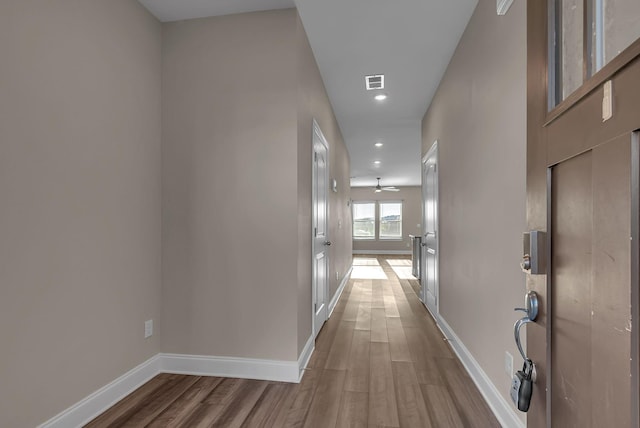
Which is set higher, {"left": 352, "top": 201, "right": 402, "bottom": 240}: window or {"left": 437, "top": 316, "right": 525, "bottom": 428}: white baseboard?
{"left": 352, "top": 201, "right": 402, "bottom": 240}: window

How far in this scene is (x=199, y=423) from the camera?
75.4 inches

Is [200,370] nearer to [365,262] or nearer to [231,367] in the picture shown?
[231,367]

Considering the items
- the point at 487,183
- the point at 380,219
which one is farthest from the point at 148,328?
the point at 380,219

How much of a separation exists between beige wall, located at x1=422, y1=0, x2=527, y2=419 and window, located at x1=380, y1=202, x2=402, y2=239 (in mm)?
10303

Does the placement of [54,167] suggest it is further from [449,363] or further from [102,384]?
[449,363]

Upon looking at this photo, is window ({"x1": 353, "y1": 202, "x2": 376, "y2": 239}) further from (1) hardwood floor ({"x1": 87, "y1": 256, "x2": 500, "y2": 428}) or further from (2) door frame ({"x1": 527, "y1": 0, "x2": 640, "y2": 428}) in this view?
Answer: (2) door frame ({"x1": 527, "y1": 0, "x2": 640, "y2": 428})

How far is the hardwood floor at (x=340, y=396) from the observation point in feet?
6.39

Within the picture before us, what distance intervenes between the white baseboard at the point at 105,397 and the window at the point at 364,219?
11.5 meters

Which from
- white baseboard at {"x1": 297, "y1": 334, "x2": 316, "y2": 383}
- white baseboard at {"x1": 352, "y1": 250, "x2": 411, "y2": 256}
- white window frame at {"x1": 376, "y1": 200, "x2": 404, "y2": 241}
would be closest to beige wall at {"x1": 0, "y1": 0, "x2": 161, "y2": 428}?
white baseboard at {"x1": 297, "y1": 334, "x2": 316, "y2": 383}

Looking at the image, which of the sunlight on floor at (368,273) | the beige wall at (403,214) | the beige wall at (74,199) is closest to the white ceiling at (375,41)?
the beige wall at (74,199)

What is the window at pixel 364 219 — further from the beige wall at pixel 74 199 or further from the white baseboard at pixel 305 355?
the beige wall at pixel 74 199

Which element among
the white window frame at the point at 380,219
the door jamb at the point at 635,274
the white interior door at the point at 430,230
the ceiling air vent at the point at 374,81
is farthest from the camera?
the white window frame at the point at 380,219

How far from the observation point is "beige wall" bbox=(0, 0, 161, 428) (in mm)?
1581

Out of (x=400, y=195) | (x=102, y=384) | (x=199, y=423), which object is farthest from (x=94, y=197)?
(x=400, y=195)
